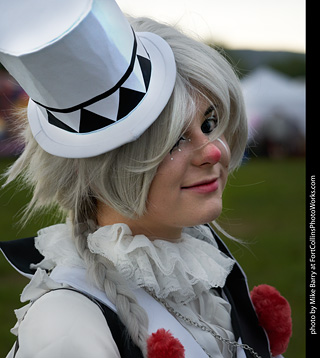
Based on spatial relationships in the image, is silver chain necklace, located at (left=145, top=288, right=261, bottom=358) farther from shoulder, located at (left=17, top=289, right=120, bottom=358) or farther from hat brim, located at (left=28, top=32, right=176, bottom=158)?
hat brim, located at (left=28, top=32, right=176, bottom=158)

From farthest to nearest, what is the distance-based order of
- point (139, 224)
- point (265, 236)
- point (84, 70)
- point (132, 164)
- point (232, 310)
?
point (265, 236)
point (232, 310)
point (139, 224)
point (132, 164)
point (84, 70)

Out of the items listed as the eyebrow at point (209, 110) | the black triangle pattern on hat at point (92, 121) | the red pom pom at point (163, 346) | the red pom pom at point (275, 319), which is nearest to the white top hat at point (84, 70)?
the black triangle pattern on hat at point (92, 121)

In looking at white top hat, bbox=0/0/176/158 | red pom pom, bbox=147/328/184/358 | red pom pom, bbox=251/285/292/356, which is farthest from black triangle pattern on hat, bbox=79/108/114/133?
red pom pom, bbox=251/285/292/356

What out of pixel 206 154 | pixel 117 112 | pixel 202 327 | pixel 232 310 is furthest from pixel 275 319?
pixel 117 112

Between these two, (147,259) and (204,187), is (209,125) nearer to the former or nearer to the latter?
(204,187)

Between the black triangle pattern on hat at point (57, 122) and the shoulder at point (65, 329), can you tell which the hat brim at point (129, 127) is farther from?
the shoulder at point (65, 329)

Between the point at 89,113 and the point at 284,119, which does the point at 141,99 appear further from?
the point at 284,119

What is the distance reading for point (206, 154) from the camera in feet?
5.18

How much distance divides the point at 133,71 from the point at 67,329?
2.06 feet

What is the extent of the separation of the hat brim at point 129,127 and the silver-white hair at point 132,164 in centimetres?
4

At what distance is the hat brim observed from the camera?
1.50m

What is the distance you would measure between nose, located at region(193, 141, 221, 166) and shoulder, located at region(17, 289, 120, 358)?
0.44 metres

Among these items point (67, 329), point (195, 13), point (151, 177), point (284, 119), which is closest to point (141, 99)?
point (151, 177)

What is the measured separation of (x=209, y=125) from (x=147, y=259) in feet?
1.27
